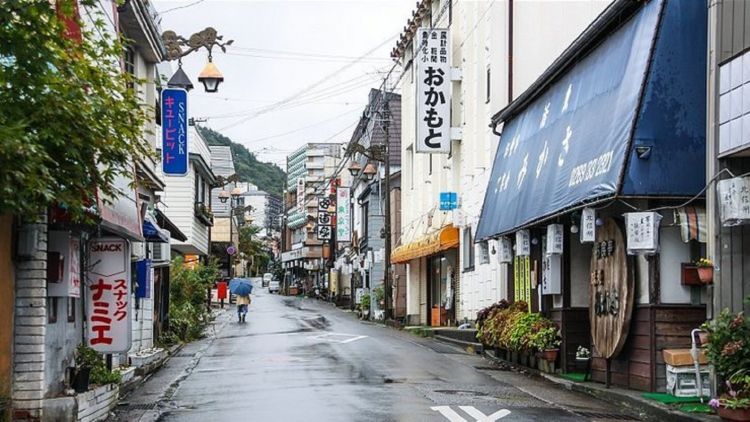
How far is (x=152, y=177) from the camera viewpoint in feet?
73.4

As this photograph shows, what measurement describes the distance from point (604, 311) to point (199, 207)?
104 feet

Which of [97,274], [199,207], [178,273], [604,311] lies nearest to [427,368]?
[604,311]

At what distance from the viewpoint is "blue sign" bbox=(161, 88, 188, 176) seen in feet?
81.4

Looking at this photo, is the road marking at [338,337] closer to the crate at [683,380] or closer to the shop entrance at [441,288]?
the shop entrance at [441,288]

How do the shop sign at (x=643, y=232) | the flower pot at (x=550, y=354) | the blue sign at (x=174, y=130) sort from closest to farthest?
the shop sign at (x=643, y=232) → the flower pot at (x=550, y=354) → the blue sign at (x=174, y=130)

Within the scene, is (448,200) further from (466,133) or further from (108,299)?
(108,299)

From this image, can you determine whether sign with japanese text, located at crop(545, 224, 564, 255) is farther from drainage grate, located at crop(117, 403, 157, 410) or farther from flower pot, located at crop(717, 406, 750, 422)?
drainage grate, located at crop(117, 403, 157, 410)

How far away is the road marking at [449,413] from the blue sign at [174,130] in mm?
12860

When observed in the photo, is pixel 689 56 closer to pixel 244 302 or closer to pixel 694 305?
pixel 694 305

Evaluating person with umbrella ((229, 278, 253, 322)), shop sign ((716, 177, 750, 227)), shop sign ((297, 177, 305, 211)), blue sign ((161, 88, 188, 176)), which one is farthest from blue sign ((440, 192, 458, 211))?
shop sign ((297, 177, 305, 211))

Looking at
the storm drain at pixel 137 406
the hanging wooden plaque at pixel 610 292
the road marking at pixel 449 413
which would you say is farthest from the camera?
the hanging wooden plaque at pixel 610 292

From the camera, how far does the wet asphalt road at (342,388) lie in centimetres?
1408

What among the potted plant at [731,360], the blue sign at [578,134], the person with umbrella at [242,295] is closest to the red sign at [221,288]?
the person with umbrella at [242,295]

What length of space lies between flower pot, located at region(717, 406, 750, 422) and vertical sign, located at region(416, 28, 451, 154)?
23309 millimetres
